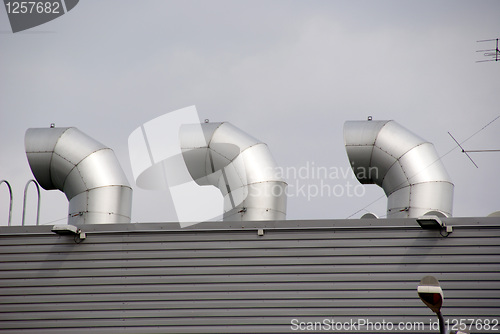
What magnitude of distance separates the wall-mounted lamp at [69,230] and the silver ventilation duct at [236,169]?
10.5 ft

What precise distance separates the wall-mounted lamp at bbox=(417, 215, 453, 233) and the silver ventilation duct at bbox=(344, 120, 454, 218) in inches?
79.8

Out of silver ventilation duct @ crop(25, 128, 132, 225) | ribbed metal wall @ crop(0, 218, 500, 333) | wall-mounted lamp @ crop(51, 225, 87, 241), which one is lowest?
ribbed metal wall @ crop(0, 218, 500, 333)

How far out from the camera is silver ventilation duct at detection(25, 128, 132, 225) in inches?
675

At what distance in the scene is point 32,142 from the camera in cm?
1764

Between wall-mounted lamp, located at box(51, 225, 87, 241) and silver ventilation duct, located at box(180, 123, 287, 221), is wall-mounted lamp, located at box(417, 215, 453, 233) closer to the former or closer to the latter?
silver ventilation duct, located at box(180, 123, 287, 221)

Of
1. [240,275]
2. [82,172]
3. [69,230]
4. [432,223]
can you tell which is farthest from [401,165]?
[69,230]

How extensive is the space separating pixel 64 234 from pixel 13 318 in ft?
6.32

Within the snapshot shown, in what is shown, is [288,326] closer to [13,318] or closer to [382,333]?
[382,333]

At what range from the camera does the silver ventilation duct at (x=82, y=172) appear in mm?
17156

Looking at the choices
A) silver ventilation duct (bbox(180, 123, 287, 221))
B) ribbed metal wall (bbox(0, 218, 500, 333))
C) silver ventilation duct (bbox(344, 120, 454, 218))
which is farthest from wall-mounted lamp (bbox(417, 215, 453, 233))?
silver ventilation duct (bbox(180, 123, 287, 221))

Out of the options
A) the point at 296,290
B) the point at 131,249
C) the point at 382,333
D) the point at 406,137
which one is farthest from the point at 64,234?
the point at 406,137

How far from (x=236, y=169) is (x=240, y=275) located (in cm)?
309

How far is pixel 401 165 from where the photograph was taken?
55.9ft

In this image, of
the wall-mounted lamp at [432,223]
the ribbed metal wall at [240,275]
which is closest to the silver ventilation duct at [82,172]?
the ribbed metal wall at [240,275]
